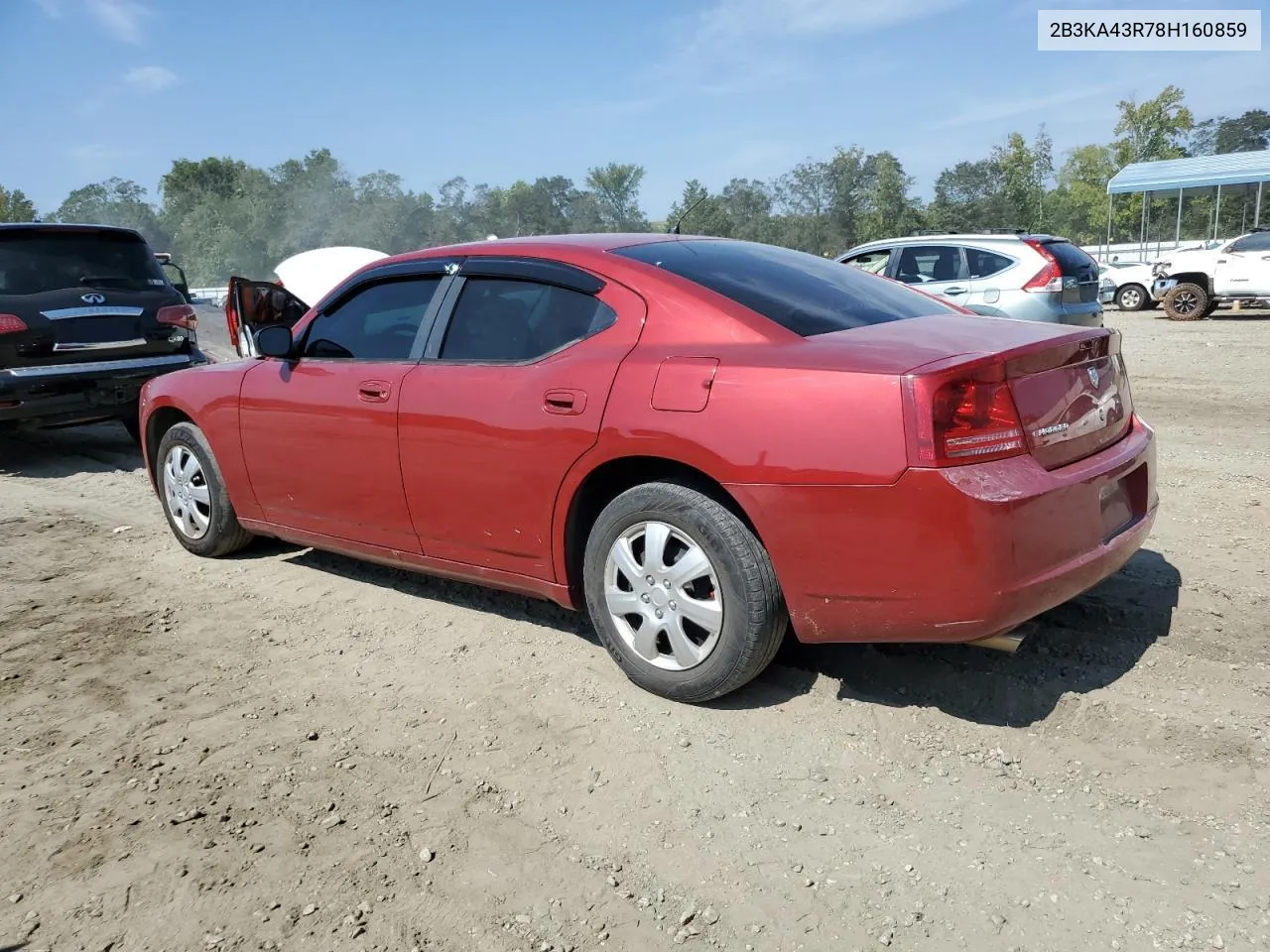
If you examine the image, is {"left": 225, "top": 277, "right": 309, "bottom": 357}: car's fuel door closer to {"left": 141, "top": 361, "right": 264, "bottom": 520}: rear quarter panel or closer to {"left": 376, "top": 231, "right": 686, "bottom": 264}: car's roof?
{"left": 141, "top": 361, "right": 264, "bottom": 520}: rear quarter panel

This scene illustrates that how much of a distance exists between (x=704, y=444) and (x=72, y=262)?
703 cm

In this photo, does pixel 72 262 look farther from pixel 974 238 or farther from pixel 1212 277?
pixel 1212 277

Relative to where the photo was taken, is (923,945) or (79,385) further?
(79,385)

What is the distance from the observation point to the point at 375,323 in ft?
14.1

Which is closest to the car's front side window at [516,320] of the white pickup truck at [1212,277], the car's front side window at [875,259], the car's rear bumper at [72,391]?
the car's rear bumper at [72,391]

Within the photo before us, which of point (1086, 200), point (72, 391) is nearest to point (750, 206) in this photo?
point (1086, 200)

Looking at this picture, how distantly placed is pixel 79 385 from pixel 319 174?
66.5 meters

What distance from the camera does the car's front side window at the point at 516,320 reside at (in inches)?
141

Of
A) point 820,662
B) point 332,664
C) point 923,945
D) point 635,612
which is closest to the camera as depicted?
point 923,945

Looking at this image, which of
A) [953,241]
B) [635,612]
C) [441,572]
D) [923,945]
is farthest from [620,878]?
[953,241]

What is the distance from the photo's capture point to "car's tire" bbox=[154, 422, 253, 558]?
16.6ft

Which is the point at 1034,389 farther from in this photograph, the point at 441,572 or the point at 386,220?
the point at 386,220

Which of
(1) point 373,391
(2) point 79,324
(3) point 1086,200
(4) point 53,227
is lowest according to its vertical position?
(3) point 1086,200

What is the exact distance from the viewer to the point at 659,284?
3.44 meters
